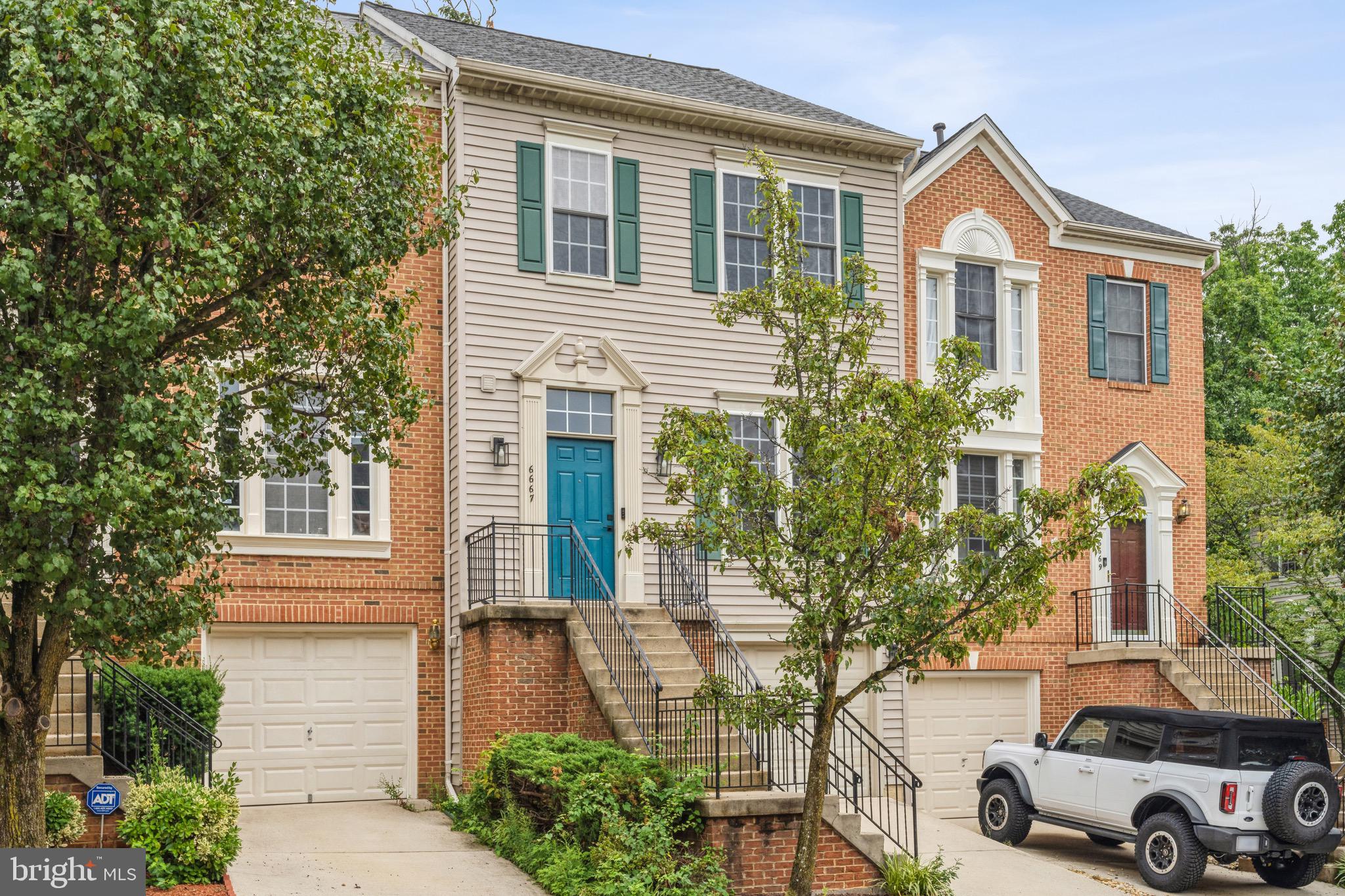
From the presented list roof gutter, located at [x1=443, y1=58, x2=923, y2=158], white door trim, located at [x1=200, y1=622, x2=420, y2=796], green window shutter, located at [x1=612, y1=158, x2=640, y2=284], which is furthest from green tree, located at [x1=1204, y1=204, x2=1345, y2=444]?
white door trim, located at [x1=200, y1=622, x2=420, y2=796]

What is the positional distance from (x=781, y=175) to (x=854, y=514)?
837cm

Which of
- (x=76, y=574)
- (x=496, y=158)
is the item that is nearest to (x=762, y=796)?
(x=76, y=574)

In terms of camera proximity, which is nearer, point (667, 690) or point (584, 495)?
point (667, 690)

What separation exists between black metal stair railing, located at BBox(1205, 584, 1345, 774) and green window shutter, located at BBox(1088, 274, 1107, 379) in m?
3.85

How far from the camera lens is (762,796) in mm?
12430

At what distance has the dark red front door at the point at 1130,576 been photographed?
68.0 ft

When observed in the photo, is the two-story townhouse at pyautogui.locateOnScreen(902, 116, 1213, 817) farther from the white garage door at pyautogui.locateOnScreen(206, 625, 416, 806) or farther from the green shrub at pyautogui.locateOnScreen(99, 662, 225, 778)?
the green shrub at pyautogui.locateOnScreen(99, 662, 225, 778)

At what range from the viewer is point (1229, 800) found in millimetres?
13891

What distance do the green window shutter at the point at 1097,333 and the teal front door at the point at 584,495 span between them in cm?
807

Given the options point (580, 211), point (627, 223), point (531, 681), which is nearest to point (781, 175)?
point (627, 223)

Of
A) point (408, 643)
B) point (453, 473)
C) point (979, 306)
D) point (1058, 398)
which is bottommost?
point (408, 643)

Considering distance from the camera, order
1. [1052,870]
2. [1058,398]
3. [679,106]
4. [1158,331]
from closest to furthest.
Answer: [1052,870]
[679,106]
[1058,398]
[1158,331]

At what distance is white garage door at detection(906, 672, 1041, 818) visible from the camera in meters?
19.0

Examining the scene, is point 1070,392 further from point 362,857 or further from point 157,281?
point 157,281
